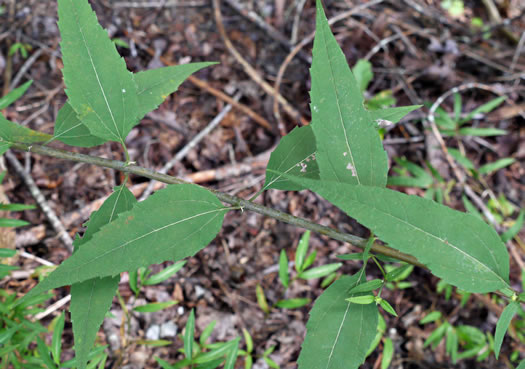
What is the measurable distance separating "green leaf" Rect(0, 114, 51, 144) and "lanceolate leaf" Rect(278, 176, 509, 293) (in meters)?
1.11

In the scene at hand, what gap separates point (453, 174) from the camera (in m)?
3.32

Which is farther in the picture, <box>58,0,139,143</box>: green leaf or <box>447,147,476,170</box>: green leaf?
<box>447,147,476,170</box>: green leaf

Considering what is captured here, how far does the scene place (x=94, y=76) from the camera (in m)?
1.28

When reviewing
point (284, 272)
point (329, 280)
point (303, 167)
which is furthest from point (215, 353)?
point (303, 167)

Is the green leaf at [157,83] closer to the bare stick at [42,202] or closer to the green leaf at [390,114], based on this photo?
the green leaf at [390,114]

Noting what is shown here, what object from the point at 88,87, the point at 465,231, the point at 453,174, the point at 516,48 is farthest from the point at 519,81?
the point at 88,87

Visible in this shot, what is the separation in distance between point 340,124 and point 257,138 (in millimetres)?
2121

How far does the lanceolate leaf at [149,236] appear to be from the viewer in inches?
41.1

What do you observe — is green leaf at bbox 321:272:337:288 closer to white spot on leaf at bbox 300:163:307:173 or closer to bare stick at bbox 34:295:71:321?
white spot on leaf at bbox 300:163:307:173

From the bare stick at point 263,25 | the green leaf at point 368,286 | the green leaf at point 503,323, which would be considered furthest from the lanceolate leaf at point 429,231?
the bare stick at point 263,25

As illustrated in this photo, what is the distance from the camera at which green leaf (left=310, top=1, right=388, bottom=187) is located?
114cm

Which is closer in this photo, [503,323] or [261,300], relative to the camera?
[503,323]

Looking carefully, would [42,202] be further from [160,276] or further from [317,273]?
[317,273]

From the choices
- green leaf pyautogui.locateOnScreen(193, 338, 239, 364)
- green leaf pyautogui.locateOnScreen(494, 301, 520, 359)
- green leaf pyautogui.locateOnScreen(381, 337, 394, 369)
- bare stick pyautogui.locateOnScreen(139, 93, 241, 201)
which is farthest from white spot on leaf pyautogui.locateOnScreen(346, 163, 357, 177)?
bare stick pyautogui.locateOnScreen(139, 93, 241, 201)
